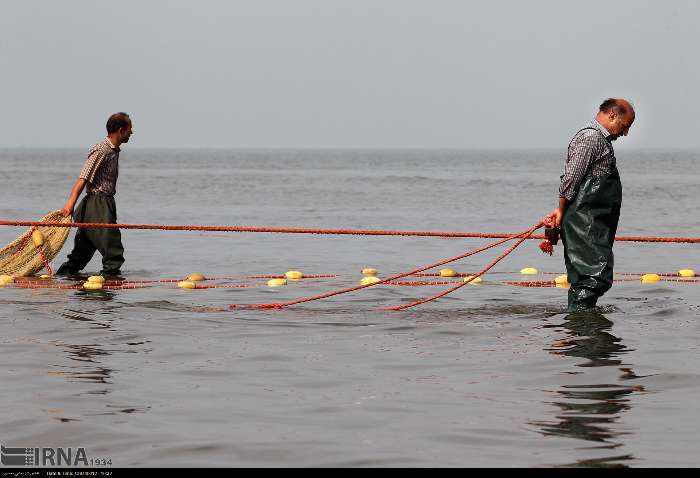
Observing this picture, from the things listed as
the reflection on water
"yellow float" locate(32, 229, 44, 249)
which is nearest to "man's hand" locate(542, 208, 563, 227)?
the reflection on water

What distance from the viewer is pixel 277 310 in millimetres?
9523

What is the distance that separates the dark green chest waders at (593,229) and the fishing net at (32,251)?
5.61m

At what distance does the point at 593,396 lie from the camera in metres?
6.13

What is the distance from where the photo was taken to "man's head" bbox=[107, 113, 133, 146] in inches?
431

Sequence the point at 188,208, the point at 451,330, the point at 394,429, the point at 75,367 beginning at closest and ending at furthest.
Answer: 1. the point at 394,429
2. the point at 75,367
3. the point at 451,330
4. the point at 188,208

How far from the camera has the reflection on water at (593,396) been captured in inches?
208

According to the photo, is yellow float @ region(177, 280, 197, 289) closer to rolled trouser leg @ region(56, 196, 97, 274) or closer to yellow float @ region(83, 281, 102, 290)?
yellow float @ region(83, 281, 102, 290)

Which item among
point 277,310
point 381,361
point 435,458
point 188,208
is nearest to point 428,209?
point 188,208

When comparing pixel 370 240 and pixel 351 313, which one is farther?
pixel 370 240

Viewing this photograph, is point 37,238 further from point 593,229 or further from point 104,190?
point 593,229

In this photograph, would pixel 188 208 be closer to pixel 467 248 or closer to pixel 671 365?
pixel 467 248

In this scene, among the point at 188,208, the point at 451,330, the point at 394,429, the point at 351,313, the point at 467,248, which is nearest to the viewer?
the point at 394,429

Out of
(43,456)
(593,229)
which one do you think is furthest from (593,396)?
(43,456)

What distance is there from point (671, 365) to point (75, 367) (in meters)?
3.62
